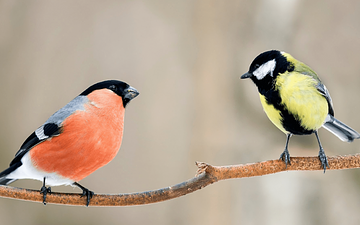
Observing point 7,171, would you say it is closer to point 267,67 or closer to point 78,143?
point 78,143

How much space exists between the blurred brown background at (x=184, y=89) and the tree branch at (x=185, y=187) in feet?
2.04

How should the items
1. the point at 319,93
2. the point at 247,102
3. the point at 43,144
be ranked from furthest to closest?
the point at 247,102
the point at 319,93
the point at 43,144

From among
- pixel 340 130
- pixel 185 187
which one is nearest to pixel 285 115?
A: pixel 340 130

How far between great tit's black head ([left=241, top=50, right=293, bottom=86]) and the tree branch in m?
0.17

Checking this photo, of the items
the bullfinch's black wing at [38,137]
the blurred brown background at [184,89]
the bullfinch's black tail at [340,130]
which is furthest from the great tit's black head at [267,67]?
the blurred brown background at [184,89]

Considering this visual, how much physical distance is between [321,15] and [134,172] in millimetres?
1074

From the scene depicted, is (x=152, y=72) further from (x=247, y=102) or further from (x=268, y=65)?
(x=268, y=65)

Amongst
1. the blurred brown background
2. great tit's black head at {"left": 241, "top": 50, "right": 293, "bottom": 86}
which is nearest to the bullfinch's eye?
great tit's black head at {"left": 241, "top": 50, "right": 293, "bottom": 86}

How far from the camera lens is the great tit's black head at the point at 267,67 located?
25.7 inches

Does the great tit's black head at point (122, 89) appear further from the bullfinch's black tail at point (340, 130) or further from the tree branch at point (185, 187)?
the bullfinch's black tail at point (340, 130)

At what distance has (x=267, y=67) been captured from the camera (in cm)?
67

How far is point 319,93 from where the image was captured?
28.3 inches

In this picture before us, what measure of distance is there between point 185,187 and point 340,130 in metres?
0.37

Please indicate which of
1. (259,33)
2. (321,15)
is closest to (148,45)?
(259,33)
